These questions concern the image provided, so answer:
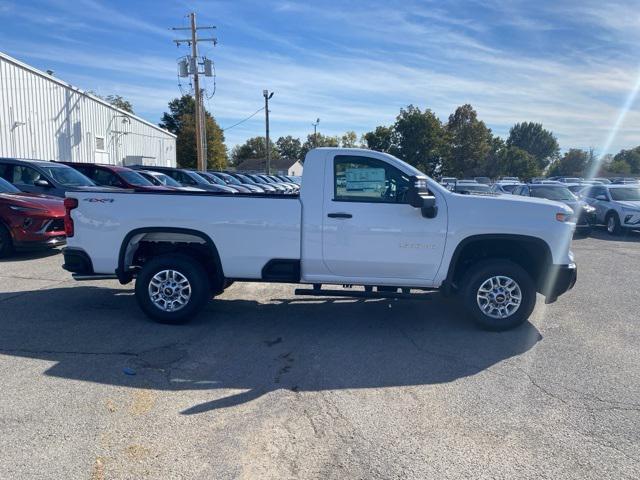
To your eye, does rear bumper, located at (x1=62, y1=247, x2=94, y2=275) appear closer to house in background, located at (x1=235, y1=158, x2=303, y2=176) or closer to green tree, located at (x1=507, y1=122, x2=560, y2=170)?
house in background, located at (x1=235, y1=158, x2=303, y2=176)

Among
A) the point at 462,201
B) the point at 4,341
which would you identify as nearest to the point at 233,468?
the point at 4,341

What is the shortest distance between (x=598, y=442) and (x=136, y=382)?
3640mm

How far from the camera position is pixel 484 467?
3318 mm

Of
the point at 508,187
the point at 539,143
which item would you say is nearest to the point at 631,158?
the point at 539,143

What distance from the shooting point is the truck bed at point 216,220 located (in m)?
5.88

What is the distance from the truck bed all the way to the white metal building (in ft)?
53.3

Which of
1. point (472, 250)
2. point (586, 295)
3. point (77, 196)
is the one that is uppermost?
point (77, 196)

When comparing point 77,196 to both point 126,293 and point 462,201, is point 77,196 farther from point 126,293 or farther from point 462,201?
point 462,201

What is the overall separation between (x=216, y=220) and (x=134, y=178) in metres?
9.65

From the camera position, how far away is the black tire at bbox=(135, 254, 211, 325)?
6.00 m

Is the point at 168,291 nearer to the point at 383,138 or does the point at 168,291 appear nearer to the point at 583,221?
the point at 583,221

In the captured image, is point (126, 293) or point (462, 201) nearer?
point (462, 201)

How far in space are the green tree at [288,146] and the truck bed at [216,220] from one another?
120 meters

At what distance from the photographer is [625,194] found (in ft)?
58.2
